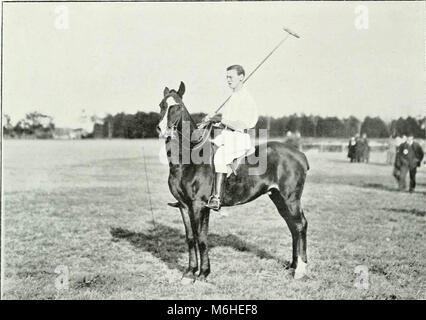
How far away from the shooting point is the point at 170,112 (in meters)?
5.57

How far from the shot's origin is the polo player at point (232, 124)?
232 inches

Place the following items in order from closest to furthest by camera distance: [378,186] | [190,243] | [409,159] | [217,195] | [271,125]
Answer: [217,195]
[190,243]
[271,125]
[409,159]
[378,186]

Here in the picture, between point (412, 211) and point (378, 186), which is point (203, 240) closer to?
point (412, 211)

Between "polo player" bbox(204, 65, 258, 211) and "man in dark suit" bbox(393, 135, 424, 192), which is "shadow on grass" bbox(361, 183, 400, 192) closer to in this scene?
"man in dark suit" bbox(393, 135, 424, 192)

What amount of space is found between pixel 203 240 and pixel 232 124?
1.71m

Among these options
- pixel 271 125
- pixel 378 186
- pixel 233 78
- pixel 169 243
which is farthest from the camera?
pixel 378 186

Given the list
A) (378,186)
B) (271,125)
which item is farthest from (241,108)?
(378,186)

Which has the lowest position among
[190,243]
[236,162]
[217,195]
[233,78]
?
[190,243]

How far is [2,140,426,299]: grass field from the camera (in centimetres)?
593

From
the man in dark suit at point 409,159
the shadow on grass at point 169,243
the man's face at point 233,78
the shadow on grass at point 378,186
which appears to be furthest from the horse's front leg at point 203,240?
the shadow on grass at point 378,186

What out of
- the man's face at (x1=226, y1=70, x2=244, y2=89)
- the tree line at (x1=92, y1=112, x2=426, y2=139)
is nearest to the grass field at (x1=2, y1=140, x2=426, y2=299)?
the tree line at (x1=92, y1=112, x2=426, y2=139)

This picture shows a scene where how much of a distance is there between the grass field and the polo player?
144 cm

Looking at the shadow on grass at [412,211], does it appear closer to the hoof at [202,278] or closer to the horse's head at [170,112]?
the hoof at [202,278]
